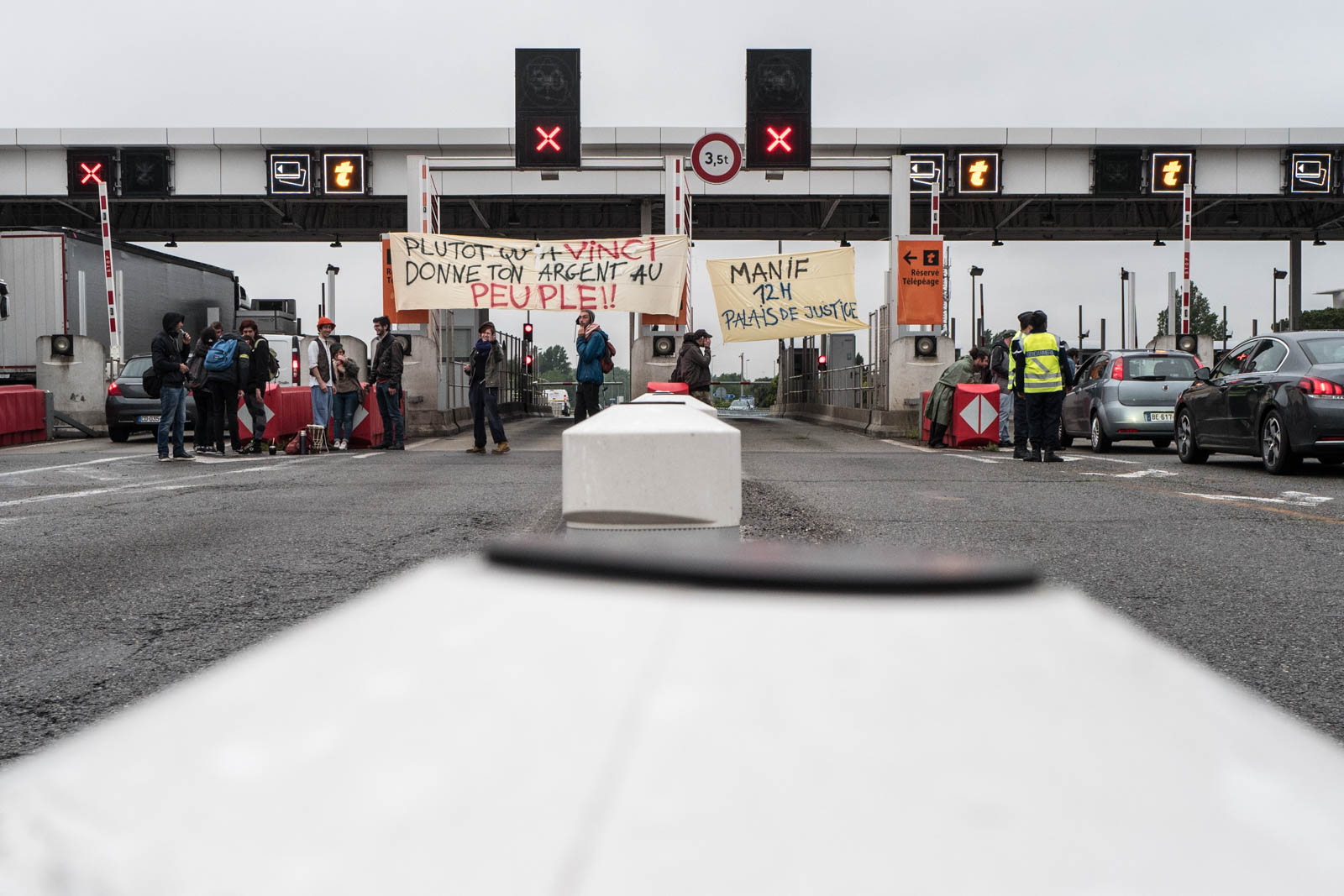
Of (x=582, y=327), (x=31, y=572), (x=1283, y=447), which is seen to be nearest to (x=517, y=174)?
(x=582, y=327)

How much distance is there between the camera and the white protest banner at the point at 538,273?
19.0 m

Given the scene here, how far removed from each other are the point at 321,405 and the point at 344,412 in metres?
0.33

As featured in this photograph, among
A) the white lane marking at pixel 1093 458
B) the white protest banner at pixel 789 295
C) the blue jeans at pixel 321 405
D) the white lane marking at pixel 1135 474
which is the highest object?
the white protest banner at pixel 789 295

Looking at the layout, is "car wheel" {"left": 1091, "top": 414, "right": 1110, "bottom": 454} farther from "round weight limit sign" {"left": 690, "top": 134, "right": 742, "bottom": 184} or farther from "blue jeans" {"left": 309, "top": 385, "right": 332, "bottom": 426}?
"blue jeans" {"left": 309, "top": 385, "right": 332, "bottom": 426}

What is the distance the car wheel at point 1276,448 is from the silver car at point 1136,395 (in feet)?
14.2

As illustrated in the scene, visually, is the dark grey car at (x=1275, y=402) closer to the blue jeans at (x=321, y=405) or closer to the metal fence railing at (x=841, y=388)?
the metal fence railing at (x=841, y=388)

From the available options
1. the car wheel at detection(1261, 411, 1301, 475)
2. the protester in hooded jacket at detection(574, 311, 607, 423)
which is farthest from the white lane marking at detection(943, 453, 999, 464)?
the protester in hooded jacket at detection(574, 311, 607, 423)

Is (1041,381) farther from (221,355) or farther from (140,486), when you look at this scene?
(221,355)

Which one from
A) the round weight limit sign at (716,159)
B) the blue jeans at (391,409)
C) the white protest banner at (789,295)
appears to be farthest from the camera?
the white protest banner at (789,295)

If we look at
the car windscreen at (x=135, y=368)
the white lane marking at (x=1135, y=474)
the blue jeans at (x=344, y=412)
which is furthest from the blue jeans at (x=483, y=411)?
the car windscreen at (x=135, y=368)

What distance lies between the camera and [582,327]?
1546 centimetres

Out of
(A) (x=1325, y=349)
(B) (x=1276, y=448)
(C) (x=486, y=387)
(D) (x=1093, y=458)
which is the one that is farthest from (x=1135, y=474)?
(C) (x=486, y=387)

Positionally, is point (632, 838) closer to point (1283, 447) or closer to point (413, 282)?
point (1283, 447)
